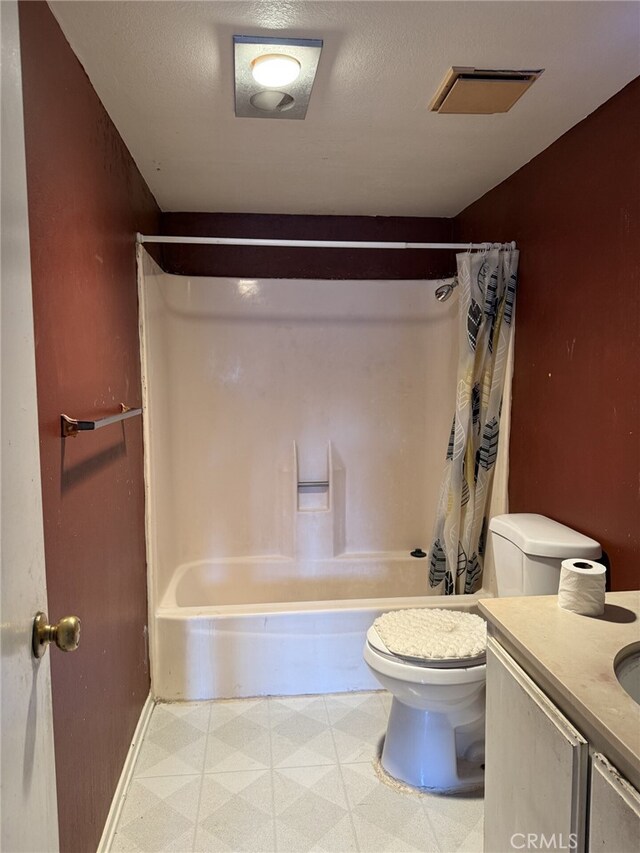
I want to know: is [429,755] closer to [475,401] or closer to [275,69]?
[475,401]

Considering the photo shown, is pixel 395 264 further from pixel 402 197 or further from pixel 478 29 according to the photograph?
pixel 478 29

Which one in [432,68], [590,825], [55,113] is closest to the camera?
[590,825]

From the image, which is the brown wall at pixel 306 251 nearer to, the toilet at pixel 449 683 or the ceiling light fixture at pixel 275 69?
the ceiling light fixture at pixel 275 69

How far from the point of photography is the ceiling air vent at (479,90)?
1519 millimetres

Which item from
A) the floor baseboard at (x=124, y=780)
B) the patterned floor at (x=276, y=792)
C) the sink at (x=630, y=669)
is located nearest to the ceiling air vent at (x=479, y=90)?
the sink at (x=630, y=669)

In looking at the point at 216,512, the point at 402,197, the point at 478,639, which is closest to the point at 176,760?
the point at 478,639

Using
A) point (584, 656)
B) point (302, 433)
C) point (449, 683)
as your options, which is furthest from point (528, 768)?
point (302, 433)

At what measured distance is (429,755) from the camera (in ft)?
5.94

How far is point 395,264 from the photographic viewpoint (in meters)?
3.11

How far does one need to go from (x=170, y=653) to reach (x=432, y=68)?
223cm

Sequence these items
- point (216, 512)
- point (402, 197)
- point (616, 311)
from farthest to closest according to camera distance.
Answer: point (216, 512)
point (402, 197)
point (616, 311)

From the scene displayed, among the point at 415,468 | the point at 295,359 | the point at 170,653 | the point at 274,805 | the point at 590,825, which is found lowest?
the point at 274,805

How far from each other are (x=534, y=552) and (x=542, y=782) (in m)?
0.85

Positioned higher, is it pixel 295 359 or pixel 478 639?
pixel 295 359
